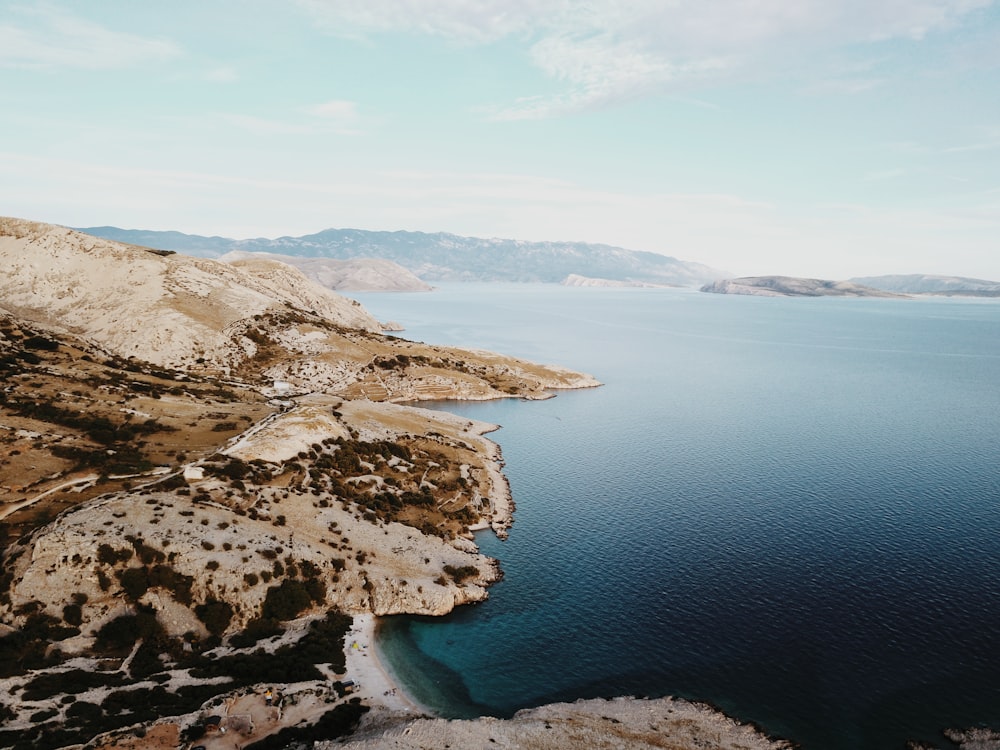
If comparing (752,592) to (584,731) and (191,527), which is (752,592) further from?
(191,527)

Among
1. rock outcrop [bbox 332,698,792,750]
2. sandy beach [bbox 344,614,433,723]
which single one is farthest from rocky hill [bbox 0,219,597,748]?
rock outcrop [bbox 332,698,792,750]

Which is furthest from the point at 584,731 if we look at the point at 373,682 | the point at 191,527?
the point at 191,527

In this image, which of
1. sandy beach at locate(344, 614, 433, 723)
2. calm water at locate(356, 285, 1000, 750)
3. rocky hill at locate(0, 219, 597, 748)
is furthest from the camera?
calm water at locate(356, 285, 1000, 750)

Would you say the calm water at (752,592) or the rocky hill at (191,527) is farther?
the calm water at (752,592)

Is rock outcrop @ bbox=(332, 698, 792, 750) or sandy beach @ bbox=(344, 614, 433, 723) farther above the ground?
rock outcrop @ bbox=(332, 698, 792, 750)

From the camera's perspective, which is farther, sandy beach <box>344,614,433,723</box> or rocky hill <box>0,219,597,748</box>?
rocky hill <box>0,219,597,748</box>

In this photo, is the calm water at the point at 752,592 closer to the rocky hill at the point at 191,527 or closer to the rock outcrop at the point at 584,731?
the rock outcrop at the point at 584,731

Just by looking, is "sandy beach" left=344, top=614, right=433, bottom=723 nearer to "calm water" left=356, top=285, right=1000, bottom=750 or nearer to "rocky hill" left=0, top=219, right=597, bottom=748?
"calm water" left=356, top=285, right=1000, bottom=750

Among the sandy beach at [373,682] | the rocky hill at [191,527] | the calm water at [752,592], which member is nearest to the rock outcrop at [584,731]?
the calm water at [752,592]

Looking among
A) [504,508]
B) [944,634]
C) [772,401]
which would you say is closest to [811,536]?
[944,634]

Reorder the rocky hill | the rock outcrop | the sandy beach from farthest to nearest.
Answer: the rocky hill, the sandy beach, the rock outcrop

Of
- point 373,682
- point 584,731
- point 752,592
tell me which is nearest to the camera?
point 584,731
